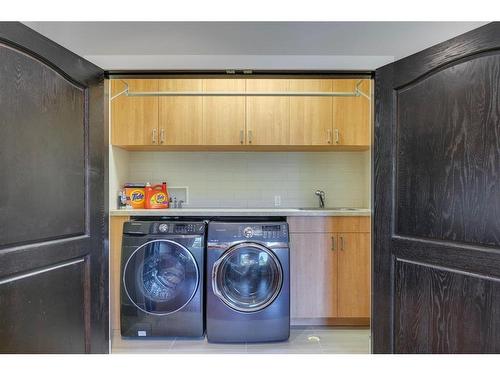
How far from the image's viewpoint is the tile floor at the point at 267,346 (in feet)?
6.63

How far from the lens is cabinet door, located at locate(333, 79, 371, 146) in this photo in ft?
8.36

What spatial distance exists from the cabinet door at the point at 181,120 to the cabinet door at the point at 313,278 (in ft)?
4.13

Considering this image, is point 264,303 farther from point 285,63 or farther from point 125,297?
point 285,63

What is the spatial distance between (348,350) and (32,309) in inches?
77.6

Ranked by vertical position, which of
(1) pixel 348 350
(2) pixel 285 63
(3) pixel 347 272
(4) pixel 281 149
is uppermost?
(2) pixel 285 63

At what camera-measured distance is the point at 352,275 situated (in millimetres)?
2352

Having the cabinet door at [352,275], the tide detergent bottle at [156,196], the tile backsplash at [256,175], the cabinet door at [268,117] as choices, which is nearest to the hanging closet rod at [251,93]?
the cabinet door at [268,117]

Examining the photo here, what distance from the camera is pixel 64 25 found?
3.81ft

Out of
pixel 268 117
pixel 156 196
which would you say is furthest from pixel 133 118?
pixel 268 117

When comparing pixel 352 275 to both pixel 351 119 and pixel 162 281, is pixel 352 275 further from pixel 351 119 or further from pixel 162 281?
pixel 162 281

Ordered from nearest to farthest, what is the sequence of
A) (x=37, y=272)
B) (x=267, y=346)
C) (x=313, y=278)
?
(x=37, y=272) → (x=267, y=346) → (x=313, y=278)

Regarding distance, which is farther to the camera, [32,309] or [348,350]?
[348,350]

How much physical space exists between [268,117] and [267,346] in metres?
1.87
